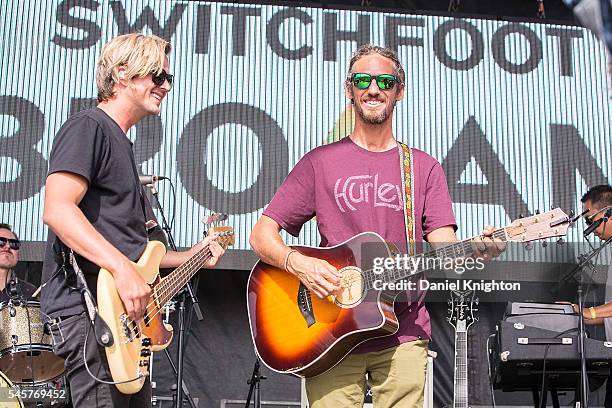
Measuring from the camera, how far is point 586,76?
7.79m

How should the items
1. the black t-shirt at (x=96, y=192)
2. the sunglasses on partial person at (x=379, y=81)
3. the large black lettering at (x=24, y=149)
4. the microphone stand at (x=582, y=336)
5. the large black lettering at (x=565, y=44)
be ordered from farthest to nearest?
the large black lettering at (x=565, y=44) < the large black lettering at (x=24, y=149) < the microphone stand at (x=582, y=336) < the sunglasses on partial person at (x=379, y=81) < the black t-shirt at (x=96, y=192)

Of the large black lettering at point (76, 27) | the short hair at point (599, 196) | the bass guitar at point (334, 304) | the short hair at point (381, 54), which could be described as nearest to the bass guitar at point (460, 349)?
the short hair at point (599, 196)

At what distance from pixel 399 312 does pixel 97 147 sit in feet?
4.50

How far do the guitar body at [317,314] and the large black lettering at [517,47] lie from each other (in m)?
4.62

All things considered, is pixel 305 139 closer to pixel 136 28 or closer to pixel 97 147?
pixel 136 28

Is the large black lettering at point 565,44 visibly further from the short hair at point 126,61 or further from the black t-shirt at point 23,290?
the short hair at point 126,61

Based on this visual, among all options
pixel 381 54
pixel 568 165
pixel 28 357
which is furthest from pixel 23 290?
pixel 568 165

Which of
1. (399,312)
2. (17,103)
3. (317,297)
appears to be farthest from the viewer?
(17,103)

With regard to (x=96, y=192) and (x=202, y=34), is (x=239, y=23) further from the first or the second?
(x=96, y=192)

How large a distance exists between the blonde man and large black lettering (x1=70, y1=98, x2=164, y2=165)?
4013mm

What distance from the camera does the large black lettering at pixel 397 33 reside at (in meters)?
7.74

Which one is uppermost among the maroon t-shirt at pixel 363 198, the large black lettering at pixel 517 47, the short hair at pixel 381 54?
the large black lettering at pixel 517 47

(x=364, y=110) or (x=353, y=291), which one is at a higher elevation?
(x=364, y=110)

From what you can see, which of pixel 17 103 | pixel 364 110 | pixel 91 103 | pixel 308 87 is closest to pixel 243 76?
pixel 308 87
